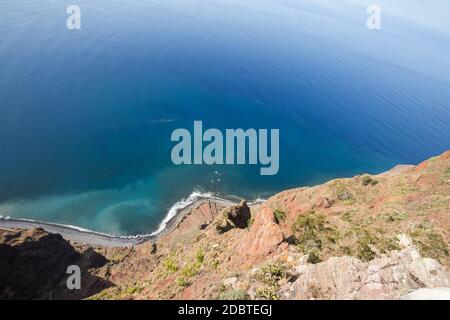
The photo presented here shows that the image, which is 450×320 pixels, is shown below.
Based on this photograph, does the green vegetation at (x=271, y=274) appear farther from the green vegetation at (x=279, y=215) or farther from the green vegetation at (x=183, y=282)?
the green vegetation at (x=279, y=215)

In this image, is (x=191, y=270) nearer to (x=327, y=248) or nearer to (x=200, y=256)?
(x=200, y=256)

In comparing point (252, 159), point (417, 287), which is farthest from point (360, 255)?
point (252, 159)

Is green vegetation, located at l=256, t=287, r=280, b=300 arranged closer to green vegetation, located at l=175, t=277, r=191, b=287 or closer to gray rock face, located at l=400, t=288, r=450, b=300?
gray rock face, located at l=400, t=288, r=450, b=300

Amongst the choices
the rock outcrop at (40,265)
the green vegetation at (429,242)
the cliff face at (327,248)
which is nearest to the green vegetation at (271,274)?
Result: the cliff face at (327,248)

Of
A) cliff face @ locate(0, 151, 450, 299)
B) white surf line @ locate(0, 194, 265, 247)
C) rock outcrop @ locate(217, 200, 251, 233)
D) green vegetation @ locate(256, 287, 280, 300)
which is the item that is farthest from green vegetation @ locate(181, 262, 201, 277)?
white surf line @ locate(0, 194, 265, 247)

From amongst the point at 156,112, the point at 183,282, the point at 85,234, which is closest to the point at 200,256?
the point at 183,282
